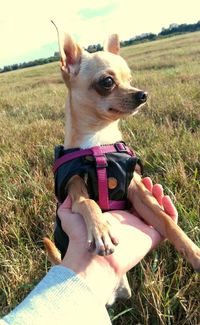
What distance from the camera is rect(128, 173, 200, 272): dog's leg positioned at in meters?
2.38

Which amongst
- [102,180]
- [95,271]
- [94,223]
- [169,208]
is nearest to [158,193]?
[169,208]

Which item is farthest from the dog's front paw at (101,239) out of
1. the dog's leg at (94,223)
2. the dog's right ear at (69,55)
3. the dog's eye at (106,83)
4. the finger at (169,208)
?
the dog's right ear at (69,55)

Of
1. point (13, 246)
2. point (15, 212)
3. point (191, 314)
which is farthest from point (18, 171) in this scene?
point (191, 314)

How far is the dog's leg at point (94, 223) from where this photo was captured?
215cm

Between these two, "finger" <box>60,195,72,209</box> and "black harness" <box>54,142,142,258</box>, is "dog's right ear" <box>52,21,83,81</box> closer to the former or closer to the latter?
"black harness" <box>54,142,142,258</box>

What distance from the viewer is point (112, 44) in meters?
3.64

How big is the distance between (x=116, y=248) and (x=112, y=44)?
199 cm

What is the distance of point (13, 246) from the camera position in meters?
3.22

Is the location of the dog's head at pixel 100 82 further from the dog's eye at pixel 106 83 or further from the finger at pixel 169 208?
the finger at pixel 169 208

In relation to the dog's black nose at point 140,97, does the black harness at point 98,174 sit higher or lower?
lower

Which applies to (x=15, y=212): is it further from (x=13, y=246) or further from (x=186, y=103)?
(x=186, y=103)

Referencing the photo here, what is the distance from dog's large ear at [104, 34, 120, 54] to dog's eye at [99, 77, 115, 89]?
581 millimetres

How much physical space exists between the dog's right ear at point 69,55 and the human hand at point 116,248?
1182mm

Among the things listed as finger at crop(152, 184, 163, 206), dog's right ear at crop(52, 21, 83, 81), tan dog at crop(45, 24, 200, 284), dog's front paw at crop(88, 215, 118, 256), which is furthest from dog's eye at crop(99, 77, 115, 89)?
dog's front paw at crop(88, 215, 118, 256)
